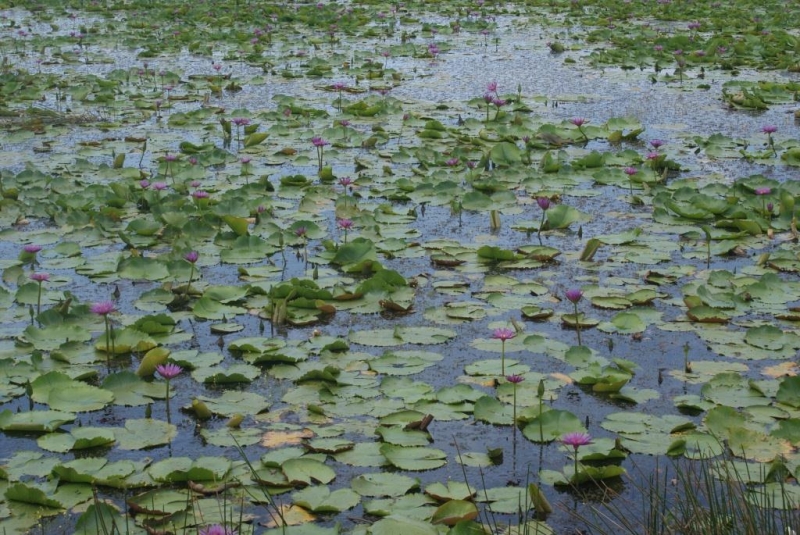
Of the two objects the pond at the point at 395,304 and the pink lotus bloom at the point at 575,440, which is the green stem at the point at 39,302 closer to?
the pond at the point at 395,304

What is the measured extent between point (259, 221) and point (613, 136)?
8.74ft

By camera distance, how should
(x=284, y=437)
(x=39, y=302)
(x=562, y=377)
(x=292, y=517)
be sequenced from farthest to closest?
(x=39, y=302) → (x=562, y=377) → (x=284, y=437) → (x=292, y=517)

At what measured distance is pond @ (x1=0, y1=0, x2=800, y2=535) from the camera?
2.77 meters

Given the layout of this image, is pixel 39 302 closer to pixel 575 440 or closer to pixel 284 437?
pixel 284 437

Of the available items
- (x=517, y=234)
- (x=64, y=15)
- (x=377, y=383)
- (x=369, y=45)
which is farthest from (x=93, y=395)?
(x=64, y=15)

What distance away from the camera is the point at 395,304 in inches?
156

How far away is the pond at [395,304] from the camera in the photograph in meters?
2.77

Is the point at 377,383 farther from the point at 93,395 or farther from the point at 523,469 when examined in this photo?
the point at 93,395

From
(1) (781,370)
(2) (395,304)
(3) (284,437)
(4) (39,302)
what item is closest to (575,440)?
(3) (284,437)

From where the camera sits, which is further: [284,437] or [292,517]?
[284,437]

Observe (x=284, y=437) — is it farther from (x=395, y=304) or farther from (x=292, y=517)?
(x=395, y=304)

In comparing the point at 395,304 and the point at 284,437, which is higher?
the point at 395,304

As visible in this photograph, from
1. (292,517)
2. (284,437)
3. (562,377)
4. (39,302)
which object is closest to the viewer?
(292,517)

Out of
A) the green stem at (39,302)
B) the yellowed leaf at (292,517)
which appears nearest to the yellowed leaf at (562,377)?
the yellowed leaf at (292,517)
